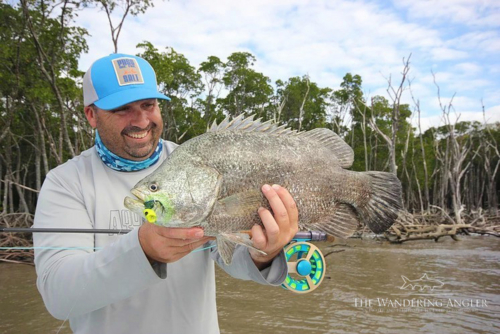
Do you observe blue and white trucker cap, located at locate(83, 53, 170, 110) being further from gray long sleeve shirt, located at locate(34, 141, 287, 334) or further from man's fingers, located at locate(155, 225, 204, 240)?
man's fingers, located at locate(155, 225, 204, 240)

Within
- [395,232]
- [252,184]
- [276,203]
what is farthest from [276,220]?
[395,232]

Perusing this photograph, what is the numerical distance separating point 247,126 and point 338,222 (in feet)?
2.32

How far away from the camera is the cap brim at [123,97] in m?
2.12

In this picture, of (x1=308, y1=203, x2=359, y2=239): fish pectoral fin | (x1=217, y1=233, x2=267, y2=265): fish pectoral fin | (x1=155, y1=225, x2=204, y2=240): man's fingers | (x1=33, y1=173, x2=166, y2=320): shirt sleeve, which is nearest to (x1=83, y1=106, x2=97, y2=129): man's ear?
(x1=33, y1=173, x2=166, y2=320): shirt sleeve

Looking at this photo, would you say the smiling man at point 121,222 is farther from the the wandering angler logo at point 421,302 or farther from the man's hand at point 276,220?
the the wandering angler logo at point 421,302

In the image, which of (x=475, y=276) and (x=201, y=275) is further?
(x=475, y=276)

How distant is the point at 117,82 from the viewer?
86.0 inches

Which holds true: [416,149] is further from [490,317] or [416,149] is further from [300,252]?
[300,252]

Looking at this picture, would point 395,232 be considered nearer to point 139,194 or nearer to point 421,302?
point 421,302

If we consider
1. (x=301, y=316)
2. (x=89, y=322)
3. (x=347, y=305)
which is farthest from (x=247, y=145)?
(x=347, y=305)

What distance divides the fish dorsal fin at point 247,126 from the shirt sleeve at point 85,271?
0.66m

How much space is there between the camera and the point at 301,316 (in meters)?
7.65

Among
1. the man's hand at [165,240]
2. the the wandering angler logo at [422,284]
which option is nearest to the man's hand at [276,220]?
the man's hand at [165,240]

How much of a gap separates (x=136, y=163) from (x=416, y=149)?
42312 millimetres
